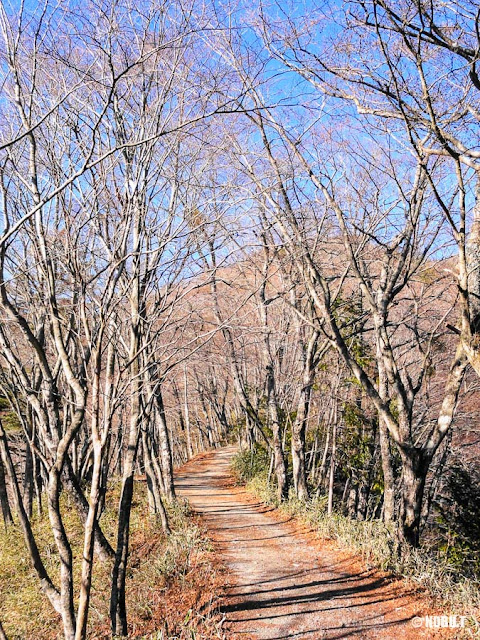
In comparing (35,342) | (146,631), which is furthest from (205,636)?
(35,342)

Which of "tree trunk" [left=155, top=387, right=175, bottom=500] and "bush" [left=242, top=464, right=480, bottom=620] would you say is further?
"tree trunk" [left=155, top=387, right=175, bottom=500]

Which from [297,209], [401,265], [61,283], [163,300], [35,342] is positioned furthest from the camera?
[297,209]

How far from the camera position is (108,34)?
3.32 m

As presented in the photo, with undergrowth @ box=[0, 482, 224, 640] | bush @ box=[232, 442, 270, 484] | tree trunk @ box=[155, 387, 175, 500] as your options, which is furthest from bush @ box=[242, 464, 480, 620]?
bush @ box=[232, 442, 270, 484]

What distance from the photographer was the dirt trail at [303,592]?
15.4 feet

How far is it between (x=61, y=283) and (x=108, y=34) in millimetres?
→ 2115

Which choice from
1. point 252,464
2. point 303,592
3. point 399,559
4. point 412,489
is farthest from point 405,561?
point 252,464

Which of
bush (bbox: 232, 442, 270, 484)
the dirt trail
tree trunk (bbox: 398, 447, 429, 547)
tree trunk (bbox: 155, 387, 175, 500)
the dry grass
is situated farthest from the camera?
bush (bbox: 232, 442, 270, 484)

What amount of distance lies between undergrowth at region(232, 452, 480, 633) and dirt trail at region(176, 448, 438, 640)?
20 cm

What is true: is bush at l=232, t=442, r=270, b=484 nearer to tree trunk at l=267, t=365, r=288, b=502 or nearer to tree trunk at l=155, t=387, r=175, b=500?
tree trunk at l=267, t=365, r=288, b=502

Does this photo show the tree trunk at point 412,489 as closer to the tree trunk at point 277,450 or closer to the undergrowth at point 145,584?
the undergrowth at point 145,584

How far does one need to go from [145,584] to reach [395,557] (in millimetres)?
3322

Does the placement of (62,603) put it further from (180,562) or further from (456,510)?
(456,510)

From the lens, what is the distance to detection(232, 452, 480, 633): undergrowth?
4.92 meters
